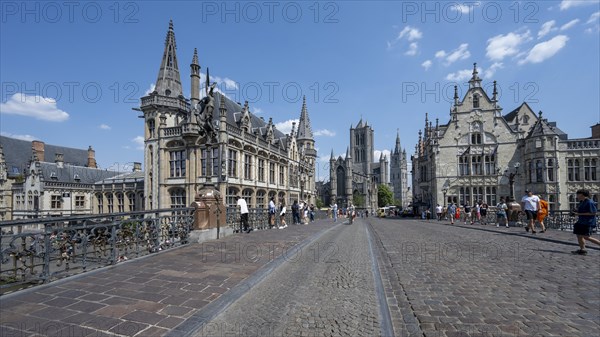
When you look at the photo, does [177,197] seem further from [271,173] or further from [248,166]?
[271,173]

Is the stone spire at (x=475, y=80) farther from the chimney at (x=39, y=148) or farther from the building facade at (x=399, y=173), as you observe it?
the building facade at (x=399, y=173)

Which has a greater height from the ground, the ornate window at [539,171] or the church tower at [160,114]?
the church tower at [160,114]

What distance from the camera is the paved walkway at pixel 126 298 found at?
3041 millimetres

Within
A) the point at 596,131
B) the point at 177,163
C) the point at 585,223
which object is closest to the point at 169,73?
the point at 177,163

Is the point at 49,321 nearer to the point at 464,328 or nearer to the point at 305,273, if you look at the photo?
the point at 305,273

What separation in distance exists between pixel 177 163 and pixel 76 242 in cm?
2506

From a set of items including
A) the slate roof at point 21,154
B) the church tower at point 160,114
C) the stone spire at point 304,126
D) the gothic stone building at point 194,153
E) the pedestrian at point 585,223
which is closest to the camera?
the pedestrian at point 585,223

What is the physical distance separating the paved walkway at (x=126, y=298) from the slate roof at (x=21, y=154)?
4959cm

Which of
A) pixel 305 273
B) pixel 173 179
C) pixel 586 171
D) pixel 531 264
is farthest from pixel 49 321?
pixel 586 171

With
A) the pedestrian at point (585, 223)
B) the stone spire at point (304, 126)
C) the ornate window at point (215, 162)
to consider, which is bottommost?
the pedestrian at point (585, 223)

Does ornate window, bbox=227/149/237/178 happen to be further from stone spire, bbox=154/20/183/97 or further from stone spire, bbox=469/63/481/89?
stone spire, bbox=469/63/481/89

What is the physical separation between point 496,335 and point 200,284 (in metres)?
3.94

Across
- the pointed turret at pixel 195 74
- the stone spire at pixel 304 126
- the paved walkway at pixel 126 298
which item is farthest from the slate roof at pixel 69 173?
the paved walkway at pixel 126 298

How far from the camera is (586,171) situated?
27.3 meters
